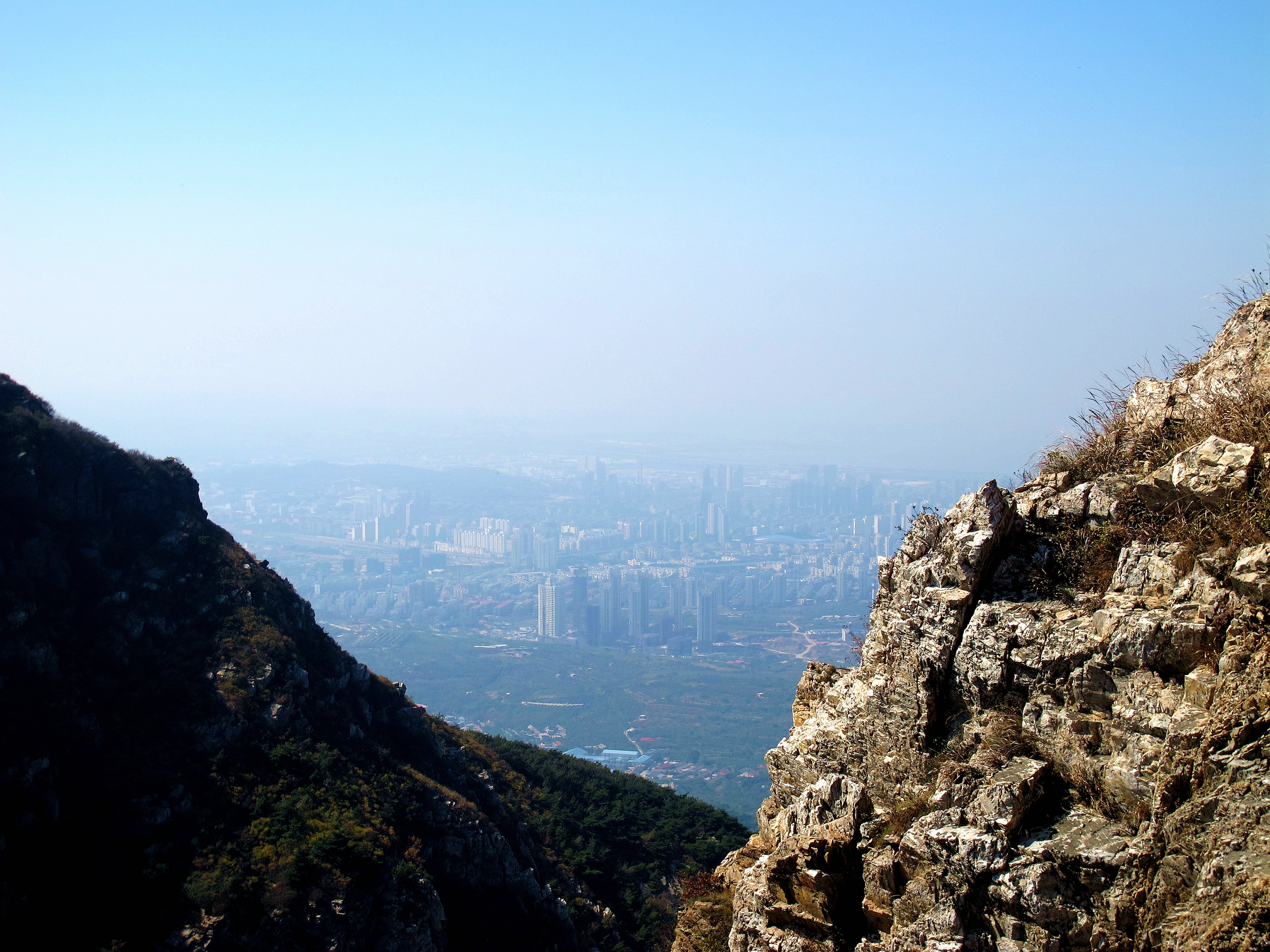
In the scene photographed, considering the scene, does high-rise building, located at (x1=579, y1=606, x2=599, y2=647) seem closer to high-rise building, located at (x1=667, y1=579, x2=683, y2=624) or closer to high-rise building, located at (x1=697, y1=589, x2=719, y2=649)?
high-rise building, located at (x1=667, y1=579, x2=683, y2=624)

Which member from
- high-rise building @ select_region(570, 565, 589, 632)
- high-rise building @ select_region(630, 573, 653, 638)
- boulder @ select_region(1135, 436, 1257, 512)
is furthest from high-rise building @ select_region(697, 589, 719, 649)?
boulder @ select_region(1135, 436, 1257, 512)

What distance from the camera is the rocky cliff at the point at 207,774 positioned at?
600 inches

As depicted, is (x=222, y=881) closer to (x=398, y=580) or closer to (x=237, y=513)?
(x=398, y=580)

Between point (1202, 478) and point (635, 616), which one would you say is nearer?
point (1202, 478)

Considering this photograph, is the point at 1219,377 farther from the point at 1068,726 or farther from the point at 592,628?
the point at 592,628

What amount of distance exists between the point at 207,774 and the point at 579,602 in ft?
375

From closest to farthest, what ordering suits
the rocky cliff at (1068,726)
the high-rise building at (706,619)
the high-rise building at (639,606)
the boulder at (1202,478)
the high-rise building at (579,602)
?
1. the rocky cliff at (1068,726)
2. the boulder at (1202,478)
3. the high-rise building at (706,619)
4. the high-rise building at (579,602)
5. the high-rise building at (639,606)

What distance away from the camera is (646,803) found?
29797 mm

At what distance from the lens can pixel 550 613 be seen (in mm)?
127375

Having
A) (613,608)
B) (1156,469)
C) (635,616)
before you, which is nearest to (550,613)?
(613,608)

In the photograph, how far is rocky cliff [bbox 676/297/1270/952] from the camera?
12.9 feet

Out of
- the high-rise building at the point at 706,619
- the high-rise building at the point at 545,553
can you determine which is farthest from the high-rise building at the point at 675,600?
the high-rise building at the point at 545,553

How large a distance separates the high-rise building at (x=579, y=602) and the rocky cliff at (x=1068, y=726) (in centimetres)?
11965

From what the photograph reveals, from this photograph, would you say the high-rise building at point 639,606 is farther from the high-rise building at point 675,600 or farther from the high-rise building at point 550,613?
the high-rise building at point 550,613
